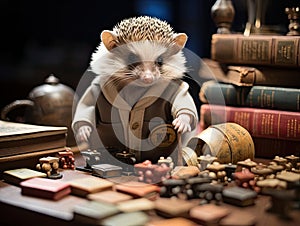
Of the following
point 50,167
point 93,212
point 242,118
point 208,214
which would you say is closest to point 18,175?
point 50,167

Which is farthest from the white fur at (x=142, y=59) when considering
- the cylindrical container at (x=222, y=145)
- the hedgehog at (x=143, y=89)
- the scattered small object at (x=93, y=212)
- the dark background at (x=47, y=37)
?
the dark background at (x=47, y=37)

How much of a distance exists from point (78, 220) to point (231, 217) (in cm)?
22

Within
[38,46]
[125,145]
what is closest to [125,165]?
[125,145]

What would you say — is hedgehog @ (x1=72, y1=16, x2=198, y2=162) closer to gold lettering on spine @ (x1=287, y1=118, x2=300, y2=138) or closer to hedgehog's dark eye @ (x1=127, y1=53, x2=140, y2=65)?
hedgehog's dark eye @ (x1=127, y1=53, x2=140, y2=65)

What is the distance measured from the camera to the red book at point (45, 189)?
811mm

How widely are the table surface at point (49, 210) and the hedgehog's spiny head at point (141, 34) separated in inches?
13.3

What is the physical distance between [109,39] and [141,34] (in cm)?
7

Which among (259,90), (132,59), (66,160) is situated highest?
(132,59)

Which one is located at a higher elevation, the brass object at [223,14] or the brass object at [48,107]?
the brass object at [223,14]

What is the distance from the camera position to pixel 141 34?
3.23ft

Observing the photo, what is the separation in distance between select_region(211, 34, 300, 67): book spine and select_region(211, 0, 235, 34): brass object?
53 millimetres

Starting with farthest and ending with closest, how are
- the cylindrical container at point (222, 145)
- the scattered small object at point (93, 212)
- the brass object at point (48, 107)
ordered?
the brass object at point (48, 107) < the cylindrical container at point (222, 145) < the scattered small object at point (93, 212)

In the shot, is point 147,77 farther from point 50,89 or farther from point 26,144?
point 50,89

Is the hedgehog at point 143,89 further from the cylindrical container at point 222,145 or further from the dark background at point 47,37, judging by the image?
the dark background at point 47,37
